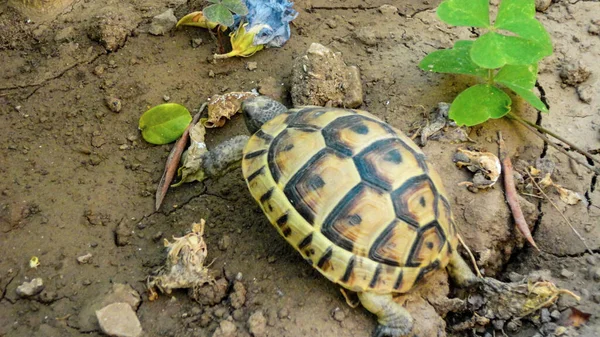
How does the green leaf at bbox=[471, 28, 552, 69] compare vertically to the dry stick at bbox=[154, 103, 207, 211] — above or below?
above

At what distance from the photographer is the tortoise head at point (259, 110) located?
117 inches

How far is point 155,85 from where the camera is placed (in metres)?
3.28

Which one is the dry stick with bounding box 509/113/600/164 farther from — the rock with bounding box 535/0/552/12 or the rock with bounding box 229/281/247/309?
the rock with bounding box 229/281/247/309

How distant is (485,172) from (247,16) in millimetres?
1749

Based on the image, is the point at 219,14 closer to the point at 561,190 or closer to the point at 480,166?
the point at 480,166

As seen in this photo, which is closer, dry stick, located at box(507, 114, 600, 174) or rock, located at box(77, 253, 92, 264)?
rock, located at box(77, 253, 92, 264)

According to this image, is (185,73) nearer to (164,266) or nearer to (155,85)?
(155,85)

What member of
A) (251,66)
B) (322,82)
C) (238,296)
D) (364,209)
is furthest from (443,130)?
(238,296)

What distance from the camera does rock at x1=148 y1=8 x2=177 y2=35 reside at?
3488mm

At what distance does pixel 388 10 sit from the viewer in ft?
12.4

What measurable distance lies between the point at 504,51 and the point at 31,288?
2.61 m

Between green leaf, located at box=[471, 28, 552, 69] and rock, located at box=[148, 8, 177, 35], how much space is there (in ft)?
6.45

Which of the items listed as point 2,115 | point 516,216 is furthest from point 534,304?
point 2,115

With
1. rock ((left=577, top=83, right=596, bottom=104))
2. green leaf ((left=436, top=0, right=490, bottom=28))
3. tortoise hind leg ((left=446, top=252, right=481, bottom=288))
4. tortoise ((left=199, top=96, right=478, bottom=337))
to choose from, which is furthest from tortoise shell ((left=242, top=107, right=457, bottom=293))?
rock ((left=577, top=83, right=596, bottom=104))
